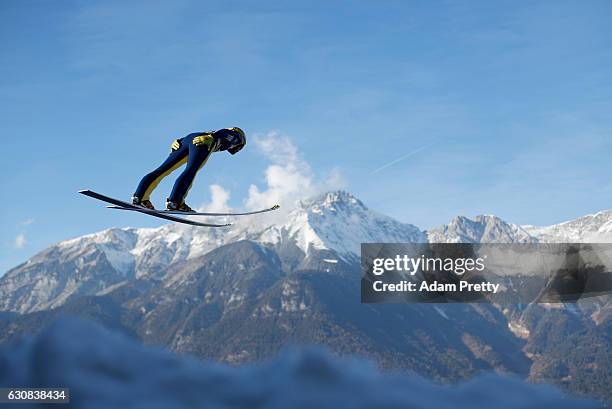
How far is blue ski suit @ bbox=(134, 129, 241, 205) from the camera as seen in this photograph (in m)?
30.8

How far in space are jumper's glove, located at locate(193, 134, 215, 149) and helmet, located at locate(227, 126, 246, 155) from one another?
36.0 inches

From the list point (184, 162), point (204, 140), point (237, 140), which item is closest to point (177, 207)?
point (184, 162)

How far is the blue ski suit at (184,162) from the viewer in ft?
101

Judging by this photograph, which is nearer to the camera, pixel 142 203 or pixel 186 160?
pixel 186 160

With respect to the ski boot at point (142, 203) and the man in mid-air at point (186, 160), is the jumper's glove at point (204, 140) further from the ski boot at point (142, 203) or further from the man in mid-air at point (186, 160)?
the ski boot at point (142, 203)

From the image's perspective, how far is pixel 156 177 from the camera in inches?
1234

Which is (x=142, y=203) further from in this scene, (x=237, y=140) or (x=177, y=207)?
(x=237, y=140)

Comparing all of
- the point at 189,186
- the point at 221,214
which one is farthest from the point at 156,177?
the point at 221,214

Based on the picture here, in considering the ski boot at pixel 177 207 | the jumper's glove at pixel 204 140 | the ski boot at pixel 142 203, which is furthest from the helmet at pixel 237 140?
the ski boot at pixel 142 203

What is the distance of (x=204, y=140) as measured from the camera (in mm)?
30922

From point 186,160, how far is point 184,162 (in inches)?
6.2

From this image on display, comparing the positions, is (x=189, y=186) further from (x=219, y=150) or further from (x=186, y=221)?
(x=186, y=221)

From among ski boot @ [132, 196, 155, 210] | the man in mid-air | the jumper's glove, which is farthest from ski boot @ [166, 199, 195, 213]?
the jumper's glove

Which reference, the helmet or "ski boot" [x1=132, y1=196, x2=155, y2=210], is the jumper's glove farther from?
"ski boot" [x1=132, y1=196, x2=155, y2=210]
